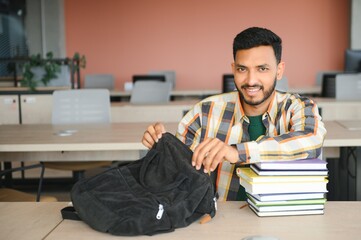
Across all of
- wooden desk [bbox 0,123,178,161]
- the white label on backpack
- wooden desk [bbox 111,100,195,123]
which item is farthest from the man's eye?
wooden desk [bbox 111,100,195,123]

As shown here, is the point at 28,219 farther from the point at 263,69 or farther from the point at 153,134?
the point at 263,69

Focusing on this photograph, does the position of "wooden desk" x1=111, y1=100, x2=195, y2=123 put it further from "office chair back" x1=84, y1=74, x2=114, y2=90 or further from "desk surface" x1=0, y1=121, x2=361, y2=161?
"office chair back" x1=84, y1=74, x2=114, y2=90

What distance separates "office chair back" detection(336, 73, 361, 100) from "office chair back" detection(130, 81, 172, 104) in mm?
1799

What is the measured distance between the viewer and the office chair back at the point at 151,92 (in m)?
6.13

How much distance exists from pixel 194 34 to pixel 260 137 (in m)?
7.93

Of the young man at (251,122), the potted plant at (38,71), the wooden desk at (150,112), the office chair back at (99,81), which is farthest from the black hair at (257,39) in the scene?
the office chair back at (99,81)

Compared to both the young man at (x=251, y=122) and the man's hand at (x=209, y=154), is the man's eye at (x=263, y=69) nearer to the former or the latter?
the young man at (x=251, y=122)

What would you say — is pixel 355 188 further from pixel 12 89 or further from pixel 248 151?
pixel 12 89

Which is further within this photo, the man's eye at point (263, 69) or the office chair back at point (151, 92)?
the office chair back at point (151, 92)

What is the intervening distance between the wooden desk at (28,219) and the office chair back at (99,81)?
22.7 feet

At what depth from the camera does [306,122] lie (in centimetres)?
201

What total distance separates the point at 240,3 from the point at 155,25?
5.00 ft

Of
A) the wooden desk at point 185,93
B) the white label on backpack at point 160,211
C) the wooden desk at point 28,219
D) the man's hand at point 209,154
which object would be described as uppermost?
the man's hand at point 209,154

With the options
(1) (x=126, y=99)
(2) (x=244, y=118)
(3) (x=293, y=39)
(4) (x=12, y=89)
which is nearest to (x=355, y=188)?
(2) (x=244, y=118)
